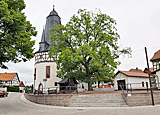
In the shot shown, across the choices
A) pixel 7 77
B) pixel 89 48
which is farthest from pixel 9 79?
pixel 89 48

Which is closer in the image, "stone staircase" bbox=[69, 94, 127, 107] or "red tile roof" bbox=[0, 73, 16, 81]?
"stone staircase" bbox=[69, 94, 127, 107]

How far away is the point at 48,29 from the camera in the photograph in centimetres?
3700

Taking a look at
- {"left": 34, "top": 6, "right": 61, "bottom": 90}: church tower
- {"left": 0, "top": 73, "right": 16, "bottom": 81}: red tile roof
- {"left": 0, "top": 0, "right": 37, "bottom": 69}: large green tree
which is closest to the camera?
{"left": 0, "top": 0, "right": 37, "bottom": 69}: large green tree

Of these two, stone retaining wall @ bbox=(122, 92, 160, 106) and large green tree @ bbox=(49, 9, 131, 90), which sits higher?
large green tree @ bbox=(49, 9, 131, 90)

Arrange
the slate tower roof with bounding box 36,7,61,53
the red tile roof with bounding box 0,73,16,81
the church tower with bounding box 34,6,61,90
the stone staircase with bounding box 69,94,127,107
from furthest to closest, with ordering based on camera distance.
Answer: the red tile roof with bounding box 0,73,16,81 → the slate tower roof with bounding box 36,7,61,53 → the church tower with bounding box 34,6,61,90 → the stone staircase with bounding box 69,94,127,107

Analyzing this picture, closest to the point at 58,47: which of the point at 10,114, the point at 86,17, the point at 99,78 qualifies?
the point at 86,17

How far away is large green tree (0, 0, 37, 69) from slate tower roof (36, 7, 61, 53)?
20472mm

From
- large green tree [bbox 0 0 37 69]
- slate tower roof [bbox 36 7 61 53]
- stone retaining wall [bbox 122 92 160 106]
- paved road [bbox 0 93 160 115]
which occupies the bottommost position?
paved road [bbox 0 93 160 115]

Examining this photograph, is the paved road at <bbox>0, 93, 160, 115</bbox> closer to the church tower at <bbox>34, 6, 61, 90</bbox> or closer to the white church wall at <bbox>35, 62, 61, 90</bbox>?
the white church wall at <bbox>35, 62, 61, 90</bbox>

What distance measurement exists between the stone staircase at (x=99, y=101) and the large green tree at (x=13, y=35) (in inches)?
271

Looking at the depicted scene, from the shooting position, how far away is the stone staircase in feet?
48.4

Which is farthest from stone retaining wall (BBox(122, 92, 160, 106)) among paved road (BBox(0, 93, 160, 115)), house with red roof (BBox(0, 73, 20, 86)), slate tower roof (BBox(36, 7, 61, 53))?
house with red roof (BBox(0, 73, 20, 86))

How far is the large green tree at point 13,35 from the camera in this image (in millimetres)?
12756

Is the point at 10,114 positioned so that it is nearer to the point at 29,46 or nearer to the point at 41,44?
the point at 29,46
